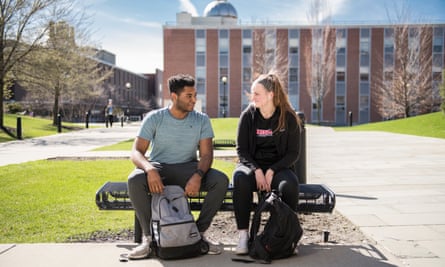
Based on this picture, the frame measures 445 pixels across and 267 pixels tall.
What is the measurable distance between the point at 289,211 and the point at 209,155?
36.8 inches

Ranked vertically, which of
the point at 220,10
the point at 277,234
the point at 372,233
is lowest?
the point at 372,233

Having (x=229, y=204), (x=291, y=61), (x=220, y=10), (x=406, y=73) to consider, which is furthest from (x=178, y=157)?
(x=220, y=10)

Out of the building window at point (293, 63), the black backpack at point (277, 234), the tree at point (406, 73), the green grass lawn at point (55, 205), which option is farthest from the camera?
the building window at point (293, 63)

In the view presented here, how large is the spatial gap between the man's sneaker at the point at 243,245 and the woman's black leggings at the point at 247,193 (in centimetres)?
7

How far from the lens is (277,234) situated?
10.5 feet

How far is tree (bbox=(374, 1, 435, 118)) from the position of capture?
36.3 metres

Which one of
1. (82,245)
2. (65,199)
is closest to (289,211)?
(82,245)

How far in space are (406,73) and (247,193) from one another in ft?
120

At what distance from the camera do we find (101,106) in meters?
67.5

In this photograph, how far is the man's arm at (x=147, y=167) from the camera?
3.36m

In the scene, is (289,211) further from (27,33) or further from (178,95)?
(27,33)

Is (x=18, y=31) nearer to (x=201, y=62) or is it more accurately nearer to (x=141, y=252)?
(x=141, y=252)

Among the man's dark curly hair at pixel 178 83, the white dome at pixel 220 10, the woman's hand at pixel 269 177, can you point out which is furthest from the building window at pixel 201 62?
the woman's hand at pixel 269 177

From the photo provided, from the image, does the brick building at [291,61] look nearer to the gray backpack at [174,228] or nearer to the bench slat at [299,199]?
the bench slat at [299,199]
